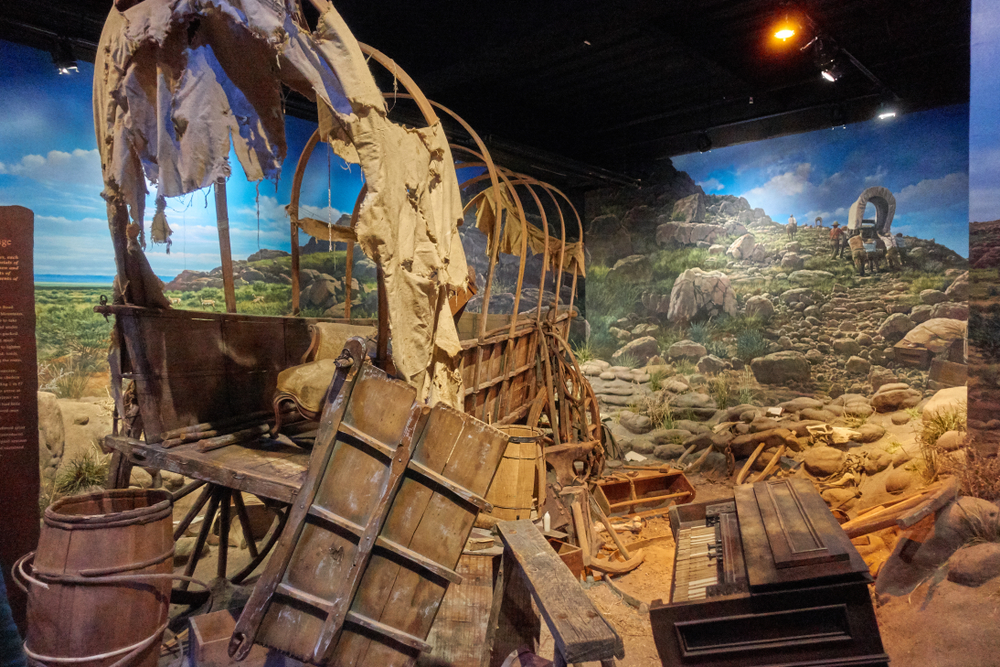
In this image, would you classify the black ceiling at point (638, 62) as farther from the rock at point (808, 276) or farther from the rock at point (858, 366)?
the rock at point (858, 366)

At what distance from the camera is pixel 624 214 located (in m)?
9.62

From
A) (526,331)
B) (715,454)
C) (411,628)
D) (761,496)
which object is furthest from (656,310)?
(411,628)

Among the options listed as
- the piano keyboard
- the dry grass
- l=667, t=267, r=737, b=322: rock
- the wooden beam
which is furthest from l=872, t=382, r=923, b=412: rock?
the wooden beam

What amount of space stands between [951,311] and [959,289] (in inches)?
10.8

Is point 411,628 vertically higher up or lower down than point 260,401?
lower down

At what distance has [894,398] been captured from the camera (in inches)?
276

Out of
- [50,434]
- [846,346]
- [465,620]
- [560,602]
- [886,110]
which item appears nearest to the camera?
[560,602]

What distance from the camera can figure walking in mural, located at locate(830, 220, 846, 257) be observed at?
756 cm

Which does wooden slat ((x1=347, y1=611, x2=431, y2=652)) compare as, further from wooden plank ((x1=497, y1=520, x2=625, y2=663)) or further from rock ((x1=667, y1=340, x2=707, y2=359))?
rock ((x1=667, y1=340, x2=707, y2=359))

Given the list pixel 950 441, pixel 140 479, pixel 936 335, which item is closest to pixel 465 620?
pixel 140 479

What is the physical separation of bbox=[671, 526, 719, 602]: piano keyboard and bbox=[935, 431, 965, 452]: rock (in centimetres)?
337

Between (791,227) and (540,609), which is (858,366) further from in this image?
(540,609)

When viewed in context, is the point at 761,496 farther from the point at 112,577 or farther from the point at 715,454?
the point at 715,454

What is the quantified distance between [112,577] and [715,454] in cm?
675
